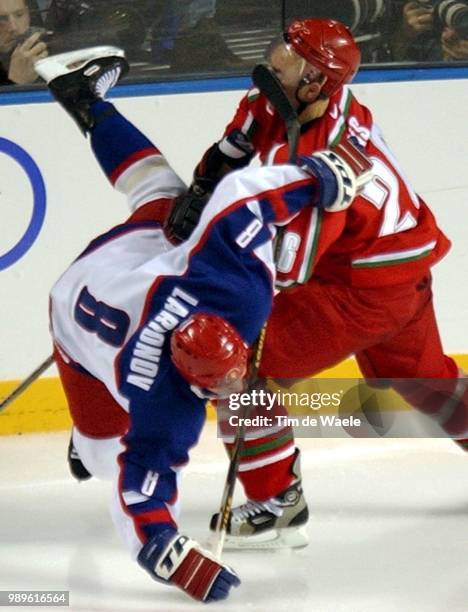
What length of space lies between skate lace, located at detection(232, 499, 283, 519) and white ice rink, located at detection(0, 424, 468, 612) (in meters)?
0.09

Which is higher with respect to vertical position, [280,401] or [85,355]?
[85,355]

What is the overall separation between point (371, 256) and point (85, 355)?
1.95 feet

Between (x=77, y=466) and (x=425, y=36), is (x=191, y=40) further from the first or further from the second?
(x=77, y=466)

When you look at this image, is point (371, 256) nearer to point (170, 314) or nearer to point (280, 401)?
point (280, 401)

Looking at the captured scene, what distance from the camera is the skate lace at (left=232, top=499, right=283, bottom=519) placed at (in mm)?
2967

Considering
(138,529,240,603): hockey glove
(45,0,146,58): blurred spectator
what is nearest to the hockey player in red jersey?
(138,529,240,603): hockey glove

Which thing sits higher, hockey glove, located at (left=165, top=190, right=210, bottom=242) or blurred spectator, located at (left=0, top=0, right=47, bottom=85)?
hockey glove, located at (left=165, top=190, right=210, bottom=242)

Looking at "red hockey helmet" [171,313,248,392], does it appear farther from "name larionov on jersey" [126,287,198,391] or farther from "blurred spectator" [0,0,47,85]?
"blurred spectator" [0,0,47,85]

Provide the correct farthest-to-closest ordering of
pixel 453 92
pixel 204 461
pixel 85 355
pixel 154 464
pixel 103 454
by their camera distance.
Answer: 1. pixel 453 92
2. pixel 204 461
3. pixel 103 454
4. pixel 85 355
5. pixel 154 464

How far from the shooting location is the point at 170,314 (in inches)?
94.4

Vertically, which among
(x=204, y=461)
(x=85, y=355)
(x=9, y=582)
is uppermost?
(x=85, y=355)

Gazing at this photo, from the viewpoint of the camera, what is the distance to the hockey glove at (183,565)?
2377 mm

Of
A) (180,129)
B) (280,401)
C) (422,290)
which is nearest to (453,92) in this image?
(180,129)

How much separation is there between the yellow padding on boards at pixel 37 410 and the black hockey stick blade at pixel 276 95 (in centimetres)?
128
